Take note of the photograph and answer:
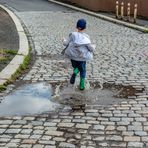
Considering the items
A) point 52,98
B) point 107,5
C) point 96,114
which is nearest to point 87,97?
point 52,98

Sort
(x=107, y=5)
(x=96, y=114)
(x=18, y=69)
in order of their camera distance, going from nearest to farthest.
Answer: (x=96, y=114), (x=18, y=69), (x=107, y=5)

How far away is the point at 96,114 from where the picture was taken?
713 centimetres

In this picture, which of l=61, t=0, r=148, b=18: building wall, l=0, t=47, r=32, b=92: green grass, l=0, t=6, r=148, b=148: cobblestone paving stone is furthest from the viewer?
l=61, t=0, r=148, b=18: building wall

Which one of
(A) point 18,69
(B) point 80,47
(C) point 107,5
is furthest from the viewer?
(C) point 107,5

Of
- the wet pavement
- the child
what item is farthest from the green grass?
the child

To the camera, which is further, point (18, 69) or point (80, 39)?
point (18, 69)

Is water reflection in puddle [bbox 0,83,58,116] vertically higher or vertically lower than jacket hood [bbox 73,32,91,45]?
lower

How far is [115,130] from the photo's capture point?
635 centimetres

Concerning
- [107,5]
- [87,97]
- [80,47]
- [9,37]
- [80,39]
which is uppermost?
[80,39]

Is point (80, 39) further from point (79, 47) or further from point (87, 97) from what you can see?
point (87, 97)

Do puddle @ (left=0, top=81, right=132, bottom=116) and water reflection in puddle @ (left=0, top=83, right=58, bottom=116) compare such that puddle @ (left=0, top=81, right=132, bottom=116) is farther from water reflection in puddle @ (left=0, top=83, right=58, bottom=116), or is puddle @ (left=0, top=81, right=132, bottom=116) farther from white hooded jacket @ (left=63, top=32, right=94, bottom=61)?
white hooded jacket @ (left=63, top=32, right=94, bottom=61)

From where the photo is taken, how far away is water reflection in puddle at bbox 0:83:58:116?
7441 mm

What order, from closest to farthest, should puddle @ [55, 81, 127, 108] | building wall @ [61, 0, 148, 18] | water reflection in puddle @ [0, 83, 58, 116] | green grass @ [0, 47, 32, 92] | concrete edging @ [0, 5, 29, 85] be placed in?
water reflection in puddle @ [0, 83, 58, 116] < puddle @ [55, 81, 127, 108] < green grass @ [0, 47, 32, 92] < concrete edging @ [0, 5, 29, 85] < building wall @ [61, 0, 148, 18]

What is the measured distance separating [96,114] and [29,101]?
143cm
